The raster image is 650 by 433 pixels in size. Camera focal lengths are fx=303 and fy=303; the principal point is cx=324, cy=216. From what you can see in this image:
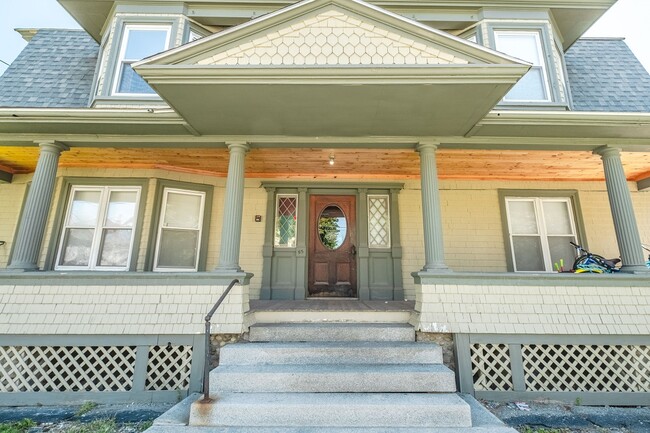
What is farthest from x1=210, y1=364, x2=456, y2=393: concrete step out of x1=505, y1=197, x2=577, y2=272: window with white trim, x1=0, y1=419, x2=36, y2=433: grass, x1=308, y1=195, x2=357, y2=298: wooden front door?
x1=505, y1=197, x2=577, y2=272: window with white trim

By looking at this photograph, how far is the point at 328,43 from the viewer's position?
3508 millimetres

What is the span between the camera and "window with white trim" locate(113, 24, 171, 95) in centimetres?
489

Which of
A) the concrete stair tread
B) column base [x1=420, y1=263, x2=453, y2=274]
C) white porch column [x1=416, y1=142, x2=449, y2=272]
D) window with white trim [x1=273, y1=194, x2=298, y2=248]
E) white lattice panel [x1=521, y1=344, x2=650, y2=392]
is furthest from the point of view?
window with white trim [x1=273, y1=194, x2=298, y2=248]

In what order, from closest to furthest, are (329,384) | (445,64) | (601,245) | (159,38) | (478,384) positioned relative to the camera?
(329,384), (445,64), (478,384), (159,38), (601,245)

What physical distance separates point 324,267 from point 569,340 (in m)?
3.70

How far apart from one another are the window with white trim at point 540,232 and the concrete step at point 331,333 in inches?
131

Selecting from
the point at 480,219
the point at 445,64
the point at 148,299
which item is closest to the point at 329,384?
the point at 148,299

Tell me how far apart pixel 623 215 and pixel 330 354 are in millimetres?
4314

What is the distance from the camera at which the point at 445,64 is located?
3.21m

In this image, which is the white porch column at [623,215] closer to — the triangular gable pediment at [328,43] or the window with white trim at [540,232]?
the window with white trim at [540,232]

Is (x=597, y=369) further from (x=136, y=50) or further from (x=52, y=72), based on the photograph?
(x=52, y=72)

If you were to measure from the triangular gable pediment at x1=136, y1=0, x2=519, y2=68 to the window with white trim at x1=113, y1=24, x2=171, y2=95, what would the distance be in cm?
211

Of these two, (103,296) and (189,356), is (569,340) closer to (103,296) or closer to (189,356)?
(189,356)

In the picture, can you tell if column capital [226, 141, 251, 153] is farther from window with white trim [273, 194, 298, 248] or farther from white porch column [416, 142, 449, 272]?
white porch column [416, 142, 449, 272]
